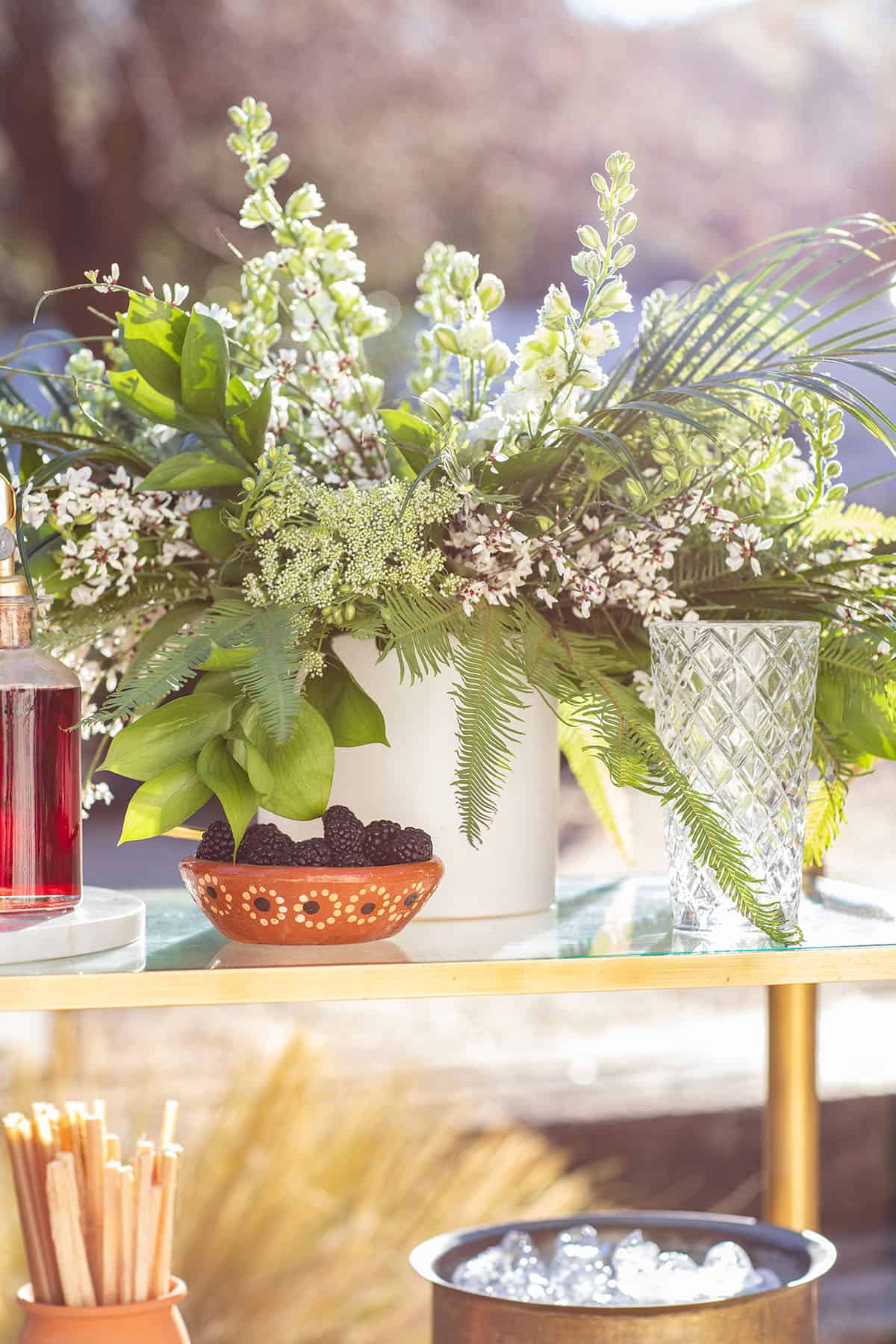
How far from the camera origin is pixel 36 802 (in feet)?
1.88

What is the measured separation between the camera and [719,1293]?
2.39 feet

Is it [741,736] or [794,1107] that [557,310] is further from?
[794,1107]

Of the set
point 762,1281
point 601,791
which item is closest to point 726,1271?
point 762,1281

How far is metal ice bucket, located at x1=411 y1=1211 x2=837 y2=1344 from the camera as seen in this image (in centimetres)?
64

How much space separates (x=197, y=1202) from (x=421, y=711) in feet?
2.53

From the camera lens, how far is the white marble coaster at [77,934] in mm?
541

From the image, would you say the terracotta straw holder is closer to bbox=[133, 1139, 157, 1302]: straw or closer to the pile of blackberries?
bbox=[133, 1139, 157, 1302]: straw

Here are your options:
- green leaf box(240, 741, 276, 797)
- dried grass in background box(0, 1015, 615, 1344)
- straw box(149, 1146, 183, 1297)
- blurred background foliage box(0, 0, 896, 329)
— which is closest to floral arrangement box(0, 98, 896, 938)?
green leaf box(240, 741, 276, 797)

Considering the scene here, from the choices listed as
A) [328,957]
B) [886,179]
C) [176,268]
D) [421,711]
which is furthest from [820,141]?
[328,957]

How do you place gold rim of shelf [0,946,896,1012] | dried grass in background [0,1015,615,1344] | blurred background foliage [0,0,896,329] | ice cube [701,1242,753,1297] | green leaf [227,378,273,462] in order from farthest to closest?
blurred background foliage [0,0,896,329]
dried grass in background [0,1015,615,1344]
ice cube [701,1242,753,1297]
green leaf [227,378,273,462]
gold rim of shelf [0,946,896,1012]

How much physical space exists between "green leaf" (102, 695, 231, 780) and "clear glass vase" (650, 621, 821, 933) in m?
0.20

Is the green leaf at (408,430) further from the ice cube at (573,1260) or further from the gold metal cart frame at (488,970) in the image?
the ice cube at (573,1260)

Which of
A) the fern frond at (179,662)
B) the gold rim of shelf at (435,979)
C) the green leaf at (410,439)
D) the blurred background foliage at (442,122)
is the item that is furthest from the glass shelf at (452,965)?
the blurred background foliage at (442,122)

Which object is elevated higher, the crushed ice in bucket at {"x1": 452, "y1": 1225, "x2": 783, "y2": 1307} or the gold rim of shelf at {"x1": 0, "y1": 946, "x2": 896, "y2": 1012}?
the gold rim of shelf at {"x1": 0, "y1": 946, "x2": 896, "y2": 1012}
